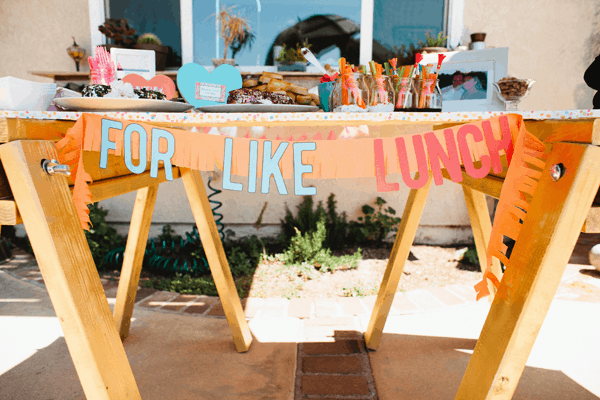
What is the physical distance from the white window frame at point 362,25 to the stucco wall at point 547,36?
0.32 ft

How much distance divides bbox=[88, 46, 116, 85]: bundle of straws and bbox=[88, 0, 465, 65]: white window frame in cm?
208

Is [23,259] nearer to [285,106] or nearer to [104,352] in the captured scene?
[104,352]

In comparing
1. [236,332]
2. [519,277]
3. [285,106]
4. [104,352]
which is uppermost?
[285,106]

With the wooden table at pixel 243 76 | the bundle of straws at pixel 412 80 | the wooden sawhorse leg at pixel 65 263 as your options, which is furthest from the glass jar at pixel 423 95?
the wooden table at pixel 243 76

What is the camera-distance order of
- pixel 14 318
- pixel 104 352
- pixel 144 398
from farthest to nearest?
1. pixel 14 318
2. pixel 144 398
3. pixel 104 352

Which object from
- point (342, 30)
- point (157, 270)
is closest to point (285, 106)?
point (157, 270)

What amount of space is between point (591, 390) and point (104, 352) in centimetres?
167

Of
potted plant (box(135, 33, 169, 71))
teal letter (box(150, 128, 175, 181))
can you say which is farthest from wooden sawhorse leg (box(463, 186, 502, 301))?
potted plant (box(135, 33, 169, 71))

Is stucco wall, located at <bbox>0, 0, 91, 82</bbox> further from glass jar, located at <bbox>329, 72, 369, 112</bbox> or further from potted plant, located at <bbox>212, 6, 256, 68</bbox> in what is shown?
glass jar, located at <bbox>329, 72, 369, 112</bbox>

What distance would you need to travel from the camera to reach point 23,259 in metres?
2.79

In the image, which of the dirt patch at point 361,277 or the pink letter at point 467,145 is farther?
the dirt patch at point 361,277

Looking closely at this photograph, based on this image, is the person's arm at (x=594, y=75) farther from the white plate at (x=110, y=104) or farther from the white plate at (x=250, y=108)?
the white plate at (x=110, y=104)

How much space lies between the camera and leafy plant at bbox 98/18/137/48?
2.85 m

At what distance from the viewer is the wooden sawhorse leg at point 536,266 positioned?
0.74 metres
